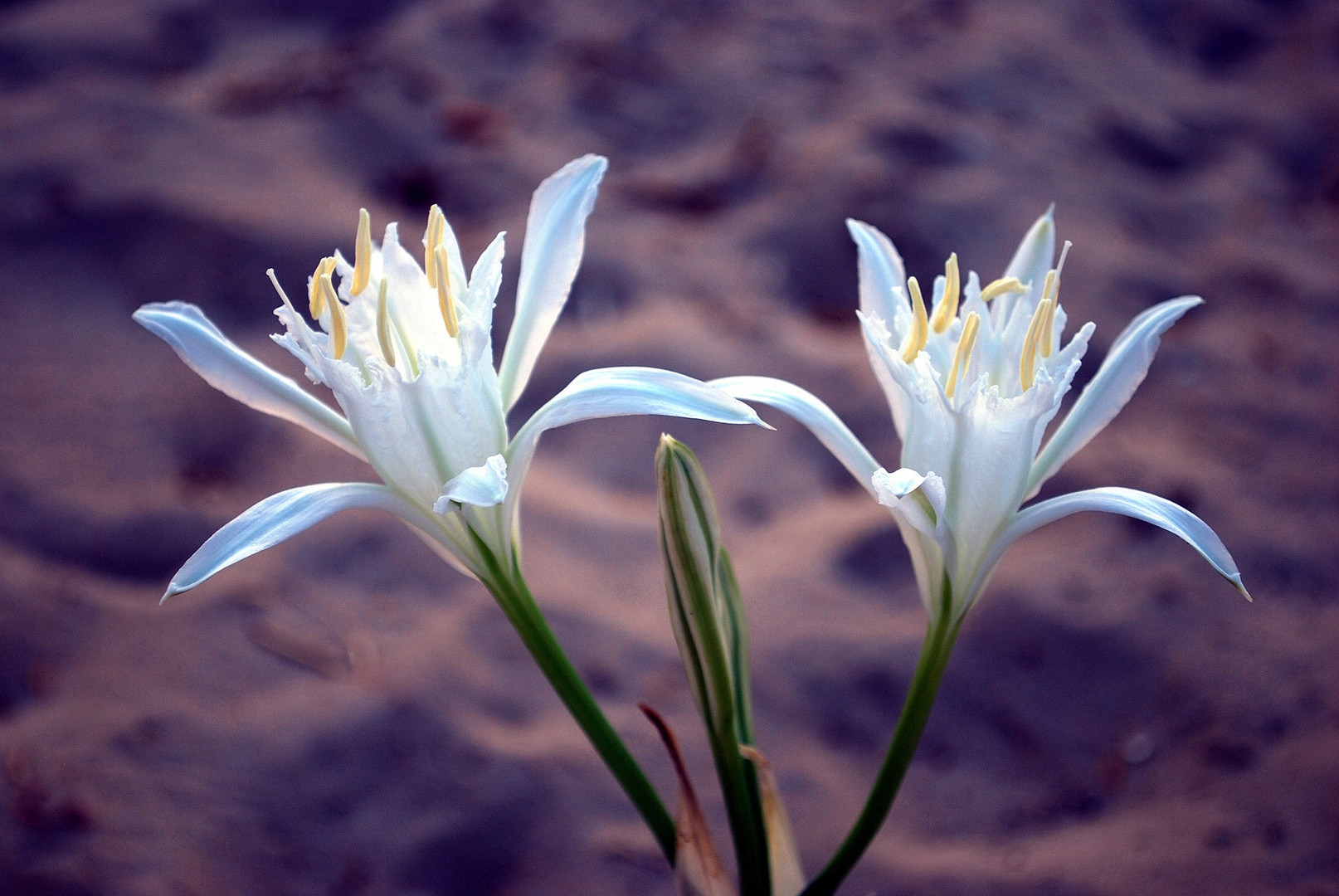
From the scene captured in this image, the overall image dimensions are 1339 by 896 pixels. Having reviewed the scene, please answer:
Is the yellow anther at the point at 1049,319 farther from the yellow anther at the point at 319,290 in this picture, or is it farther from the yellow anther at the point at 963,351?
the yellow anther at the point at 319,290

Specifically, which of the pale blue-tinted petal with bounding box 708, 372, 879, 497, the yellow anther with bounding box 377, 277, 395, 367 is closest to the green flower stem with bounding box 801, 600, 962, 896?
the pale blue-tinted petal with bounding box 708, 372, 879, 497

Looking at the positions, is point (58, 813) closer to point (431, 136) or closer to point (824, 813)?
point (824, 813)

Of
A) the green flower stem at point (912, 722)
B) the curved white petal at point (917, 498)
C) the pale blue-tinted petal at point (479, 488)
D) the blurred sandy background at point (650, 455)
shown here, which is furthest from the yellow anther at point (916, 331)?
the blurred sandy background at point (650, 455)

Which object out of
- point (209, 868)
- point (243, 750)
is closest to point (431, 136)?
point (243, 750)

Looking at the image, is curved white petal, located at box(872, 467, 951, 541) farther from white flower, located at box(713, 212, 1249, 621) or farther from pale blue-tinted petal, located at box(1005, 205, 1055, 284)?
pale blue-tinted petal, located at box(1005, 205, 1055, 284)

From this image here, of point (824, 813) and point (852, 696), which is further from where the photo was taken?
point (852, 696)

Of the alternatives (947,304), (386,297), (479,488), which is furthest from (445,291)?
(947,304)
